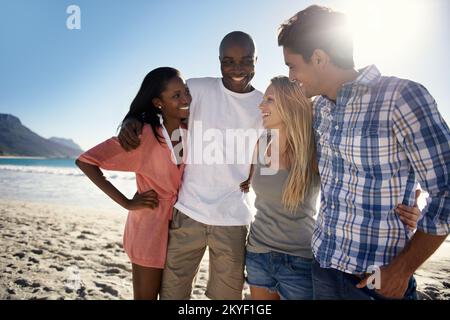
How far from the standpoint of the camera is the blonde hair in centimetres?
252

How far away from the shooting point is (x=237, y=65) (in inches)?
116

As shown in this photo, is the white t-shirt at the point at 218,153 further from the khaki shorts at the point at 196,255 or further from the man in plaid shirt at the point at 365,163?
the man in plaid shirt at the point at 365,163

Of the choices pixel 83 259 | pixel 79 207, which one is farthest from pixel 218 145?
pixel 79 207

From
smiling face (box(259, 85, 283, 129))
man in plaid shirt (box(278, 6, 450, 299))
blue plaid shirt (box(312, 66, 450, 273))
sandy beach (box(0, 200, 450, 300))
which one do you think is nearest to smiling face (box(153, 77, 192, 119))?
smiling face (box(259, 85, 283, 129))

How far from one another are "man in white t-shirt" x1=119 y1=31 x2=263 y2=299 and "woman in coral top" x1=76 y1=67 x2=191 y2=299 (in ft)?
0.33

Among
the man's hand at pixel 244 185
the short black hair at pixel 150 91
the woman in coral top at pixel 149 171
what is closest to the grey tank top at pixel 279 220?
the man's hand at pixel 244 185

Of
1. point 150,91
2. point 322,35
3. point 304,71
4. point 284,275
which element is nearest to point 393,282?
point 284,275

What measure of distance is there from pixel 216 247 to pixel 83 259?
4.05 metres

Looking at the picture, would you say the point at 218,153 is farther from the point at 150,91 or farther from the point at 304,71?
the point at 304,71

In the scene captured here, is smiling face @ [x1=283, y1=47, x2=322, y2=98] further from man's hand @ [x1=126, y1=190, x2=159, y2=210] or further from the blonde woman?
man's hand @ [x1=126, y1=190, x2=159, y2=210]

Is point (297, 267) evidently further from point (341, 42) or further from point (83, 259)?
point (83, 259)

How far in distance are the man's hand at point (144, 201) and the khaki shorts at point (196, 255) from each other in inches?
8.5

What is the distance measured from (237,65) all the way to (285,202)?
1247 mm

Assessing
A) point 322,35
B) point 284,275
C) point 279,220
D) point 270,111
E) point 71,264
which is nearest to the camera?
point 322,35
